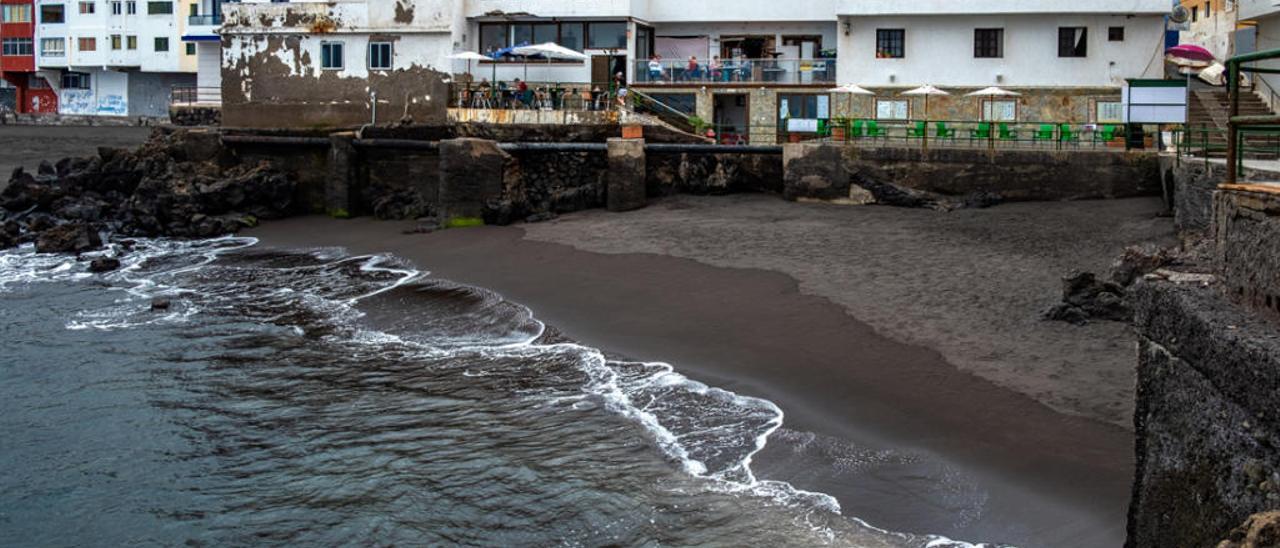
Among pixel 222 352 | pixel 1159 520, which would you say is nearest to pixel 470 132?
pixel 222 352

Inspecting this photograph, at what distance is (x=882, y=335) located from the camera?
661 inches

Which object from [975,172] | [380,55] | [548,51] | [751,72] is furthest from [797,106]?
[380,55]

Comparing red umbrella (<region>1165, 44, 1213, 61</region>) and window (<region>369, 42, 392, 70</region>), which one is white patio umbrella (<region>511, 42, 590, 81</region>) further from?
red umbrella (<region>1165, 44, 1213, 61</region>)

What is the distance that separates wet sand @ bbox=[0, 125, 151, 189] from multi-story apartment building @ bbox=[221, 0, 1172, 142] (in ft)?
61.5

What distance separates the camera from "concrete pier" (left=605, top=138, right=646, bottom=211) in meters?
30.7

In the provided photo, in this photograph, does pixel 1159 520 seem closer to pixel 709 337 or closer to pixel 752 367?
pixel 752 367

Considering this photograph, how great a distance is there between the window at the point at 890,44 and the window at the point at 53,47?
64.0m

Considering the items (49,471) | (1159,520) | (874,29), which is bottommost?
(49,471)

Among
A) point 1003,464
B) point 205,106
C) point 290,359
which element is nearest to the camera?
point 1003,464

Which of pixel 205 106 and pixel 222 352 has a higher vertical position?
pixel 205 106

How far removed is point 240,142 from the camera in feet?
124

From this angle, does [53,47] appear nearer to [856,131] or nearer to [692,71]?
[692,71]

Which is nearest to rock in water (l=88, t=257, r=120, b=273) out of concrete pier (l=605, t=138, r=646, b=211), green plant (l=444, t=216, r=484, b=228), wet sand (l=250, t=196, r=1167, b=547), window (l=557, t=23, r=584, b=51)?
wet sand (l=250, t=196, r=1167, b=547)

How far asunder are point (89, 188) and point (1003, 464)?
33.7 m
